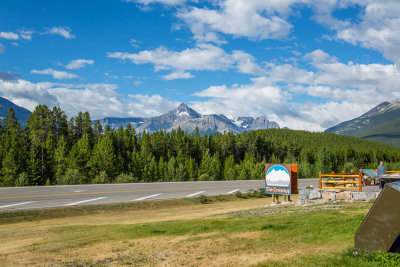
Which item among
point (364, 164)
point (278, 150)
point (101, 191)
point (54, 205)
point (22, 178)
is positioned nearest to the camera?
point (54, 205)

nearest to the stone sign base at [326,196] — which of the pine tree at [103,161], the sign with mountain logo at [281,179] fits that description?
the sign with mountain logo at [281,179]

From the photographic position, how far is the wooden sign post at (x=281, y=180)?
2177 centimetres

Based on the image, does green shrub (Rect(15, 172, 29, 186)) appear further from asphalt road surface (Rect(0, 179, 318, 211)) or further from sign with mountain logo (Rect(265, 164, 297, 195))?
sign with mountain logo (Rect(265, 164, 297, 195))

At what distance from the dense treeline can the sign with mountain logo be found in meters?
23.8

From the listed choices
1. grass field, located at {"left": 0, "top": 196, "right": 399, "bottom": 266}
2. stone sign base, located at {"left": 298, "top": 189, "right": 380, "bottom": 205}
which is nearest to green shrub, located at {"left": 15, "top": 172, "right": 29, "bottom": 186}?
grass field, located at {"left": 0, "top": 196, "right": 399, "bottom": 266}

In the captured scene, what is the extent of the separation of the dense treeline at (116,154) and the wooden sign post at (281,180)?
938 inches

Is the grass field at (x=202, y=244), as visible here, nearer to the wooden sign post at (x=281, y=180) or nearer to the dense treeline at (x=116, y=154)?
the wooden sign post at (x=281, y=180)

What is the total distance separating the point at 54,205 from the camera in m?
21.5

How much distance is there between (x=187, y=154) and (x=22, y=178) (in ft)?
198

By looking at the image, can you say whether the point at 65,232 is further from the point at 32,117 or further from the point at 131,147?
the point at 131,147

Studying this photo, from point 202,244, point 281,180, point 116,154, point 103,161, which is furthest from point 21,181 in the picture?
point 202,244

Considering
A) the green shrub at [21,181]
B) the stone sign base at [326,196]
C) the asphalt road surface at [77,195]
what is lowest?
the green shrub at [21,181]

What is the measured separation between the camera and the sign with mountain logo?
21.8 m

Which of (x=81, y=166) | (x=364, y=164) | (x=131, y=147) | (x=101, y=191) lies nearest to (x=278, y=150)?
(x=364, y=164)
